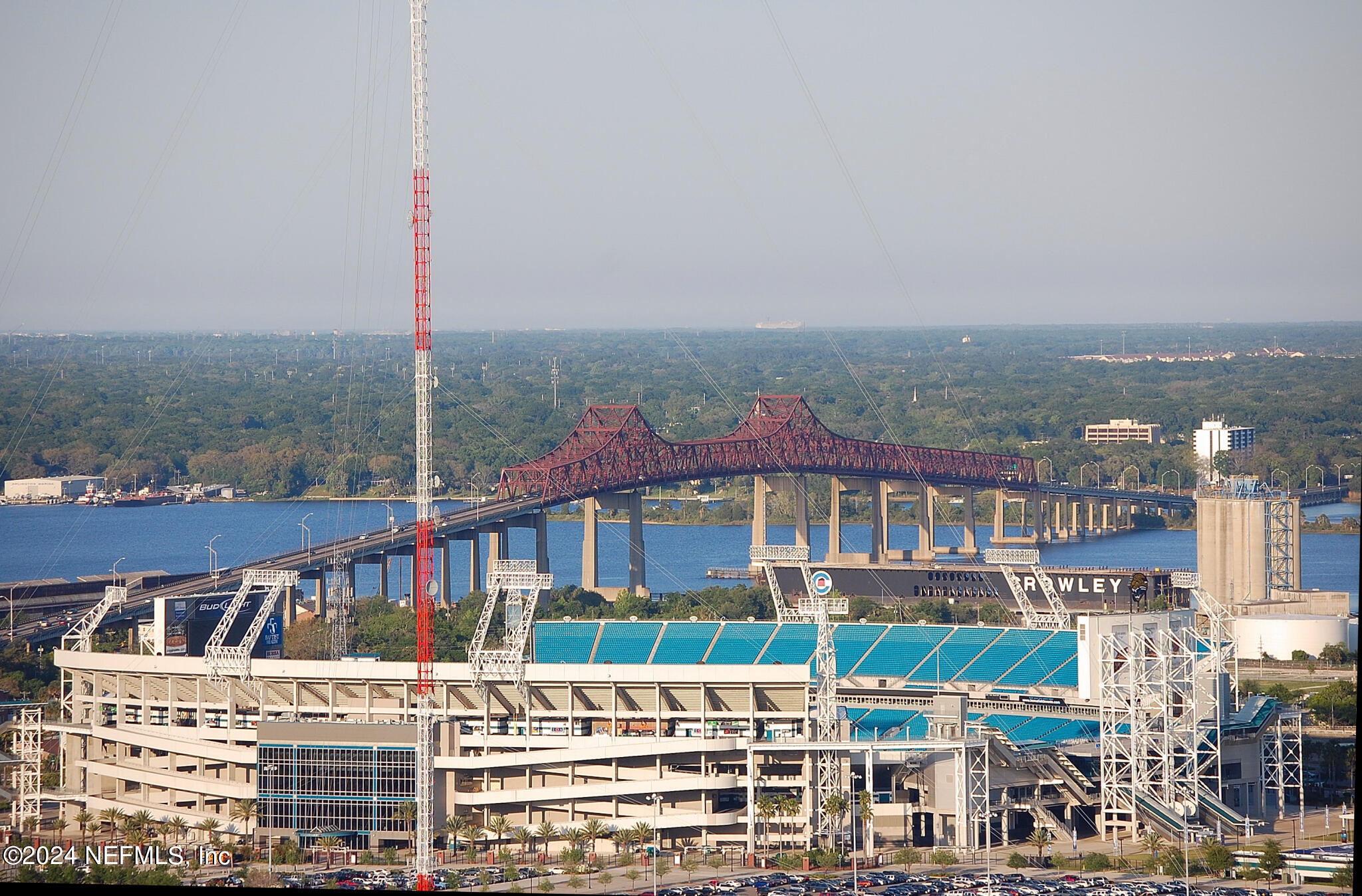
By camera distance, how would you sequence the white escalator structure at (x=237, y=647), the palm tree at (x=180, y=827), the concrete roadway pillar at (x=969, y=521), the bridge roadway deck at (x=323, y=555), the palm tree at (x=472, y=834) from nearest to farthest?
the palm tree at (x=472, y=834)
the palm tree at (x=180, y=827)
the white escalator structure at (x=237, y=647)
the bridge roadway deck at (x=323, y=555)
the concrete roadway pillar at (x=969, y=521)

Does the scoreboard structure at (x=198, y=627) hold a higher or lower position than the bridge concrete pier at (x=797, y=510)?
lower

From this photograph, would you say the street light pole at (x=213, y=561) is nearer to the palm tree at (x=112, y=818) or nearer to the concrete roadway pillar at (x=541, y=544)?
the concrete roadway pillar at (x=541, y=544)

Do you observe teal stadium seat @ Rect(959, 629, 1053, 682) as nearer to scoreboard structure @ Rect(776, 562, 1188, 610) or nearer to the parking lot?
the parking lot

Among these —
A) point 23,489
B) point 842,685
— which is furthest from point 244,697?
point 23,489

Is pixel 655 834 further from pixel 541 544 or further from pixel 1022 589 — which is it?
pixel 541 544

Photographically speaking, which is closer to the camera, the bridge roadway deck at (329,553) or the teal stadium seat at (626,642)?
the teal stadium seat at (626,642)

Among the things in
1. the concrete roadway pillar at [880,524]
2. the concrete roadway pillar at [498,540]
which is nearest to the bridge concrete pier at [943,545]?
the concrete roadway pillar at [880,524]

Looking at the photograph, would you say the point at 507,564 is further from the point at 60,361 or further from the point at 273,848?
the point at 60,361
